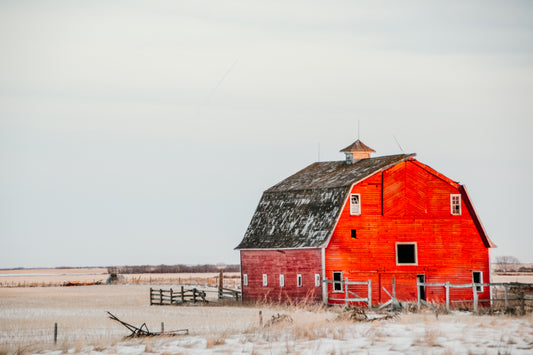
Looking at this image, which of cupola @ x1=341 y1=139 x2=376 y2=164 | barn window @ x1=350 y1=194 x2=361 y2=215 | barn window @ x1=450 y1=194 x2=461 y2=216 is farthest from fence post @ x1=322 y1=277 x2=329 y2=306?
cupola @ x1=341 y1=139 x2=376 y2=164

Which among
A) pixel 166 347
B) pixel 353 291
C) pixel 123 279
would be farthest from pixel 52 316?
pixel 123 279

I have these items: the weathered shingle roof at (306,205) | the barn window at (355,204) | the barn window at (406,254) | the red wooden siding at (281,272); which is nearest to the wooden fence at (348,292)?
the red wooden siding at (281,272)

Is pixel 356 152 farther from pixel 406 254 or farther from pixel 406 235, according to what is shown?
pixel 406 254

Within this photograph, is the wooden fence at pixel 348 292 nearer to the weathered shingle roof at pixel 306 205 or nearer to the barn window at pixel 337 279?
the barn window at pixel 337 279

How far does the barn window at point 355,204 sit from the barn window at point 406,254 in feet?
8.09

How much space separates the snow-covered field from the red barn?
3541 millimetres

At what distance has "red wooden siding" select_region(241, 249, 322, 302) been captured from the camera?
137 feet

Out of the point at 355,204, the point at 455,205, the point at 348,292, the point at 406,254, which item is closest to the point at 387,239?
the point at 406,254

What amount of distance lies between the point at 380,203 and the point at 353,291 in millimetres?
4314

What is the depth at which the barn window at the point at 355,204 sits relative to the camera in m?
41.9

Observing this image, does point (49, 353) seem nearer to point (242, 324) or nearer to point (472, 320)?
point (242, 324)

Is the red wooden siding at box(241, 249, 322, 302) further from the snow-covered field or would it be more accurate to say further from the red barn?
the snow-covered field

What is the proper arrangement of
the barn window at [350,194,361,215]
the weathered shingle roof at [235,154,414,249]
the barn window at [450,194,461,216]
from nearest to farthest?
the barn window at [350,194,361,215]
the weathered shingle roof at [235,154,414,249]
the barn window at [450,194,461,216]

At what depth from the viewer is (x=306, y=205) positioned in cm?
4491
